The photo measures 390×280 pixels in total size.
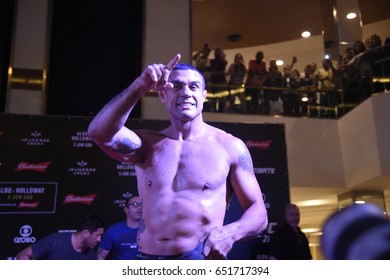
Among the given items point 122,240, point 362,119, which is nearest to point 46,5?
point 122,240

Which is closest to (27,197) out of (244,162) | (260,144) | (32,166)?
(32,166)

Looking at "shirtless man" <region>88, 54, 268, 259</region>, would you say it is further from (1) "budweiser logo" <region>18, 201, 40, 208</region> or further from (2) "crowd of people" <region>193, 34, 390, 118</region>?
(2) "crowd of people" <region>193, 34, 390, 118</region>

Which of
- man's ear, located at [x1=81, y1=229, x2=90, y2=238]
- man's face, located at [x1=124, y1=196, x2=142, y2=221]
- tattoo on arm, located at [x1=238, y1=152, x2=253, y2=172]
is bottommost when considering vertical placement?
man's ear, located at [x1=81, y1=229, x2=90, y2=238]

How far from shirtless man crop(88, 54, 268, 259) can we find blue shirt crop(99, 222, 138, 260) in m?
2.21

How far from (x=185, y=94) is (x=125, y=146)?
28 centimetres

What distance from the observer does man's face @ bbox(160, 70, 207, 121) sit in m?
1.71

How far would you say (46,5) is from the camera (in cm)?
543

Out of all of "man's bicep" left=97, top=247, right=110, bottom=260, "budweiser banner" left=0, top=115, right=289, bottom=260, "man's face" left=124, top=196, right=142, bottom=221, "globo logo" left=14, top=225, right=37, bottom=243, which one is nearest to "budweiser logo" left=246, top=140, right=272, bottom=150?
"budweiser banner" left=0, top=115, right=289, bottom=260

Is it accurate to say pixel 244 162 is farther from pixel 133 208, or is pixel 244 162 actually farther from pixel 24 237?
pixel 24 237

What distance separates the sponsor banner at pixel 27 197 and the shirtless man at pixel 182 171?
8.51 ft

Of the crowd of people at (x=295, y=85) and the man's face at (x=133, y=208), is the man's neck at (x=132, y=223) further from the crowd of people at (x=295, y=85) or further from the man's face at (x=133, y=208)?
the crowd of people at (x=295, y=85)

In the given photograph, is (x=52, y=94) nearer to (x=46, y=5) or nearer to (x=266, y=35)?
(x=46, y=5)

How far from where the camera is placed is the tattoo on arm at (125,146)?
1.59 m

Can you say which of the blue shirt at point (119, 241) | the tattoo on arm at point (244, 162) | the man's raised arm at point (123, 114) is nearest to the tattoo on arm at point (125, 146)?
the man's raised arm at point (123, 114)
